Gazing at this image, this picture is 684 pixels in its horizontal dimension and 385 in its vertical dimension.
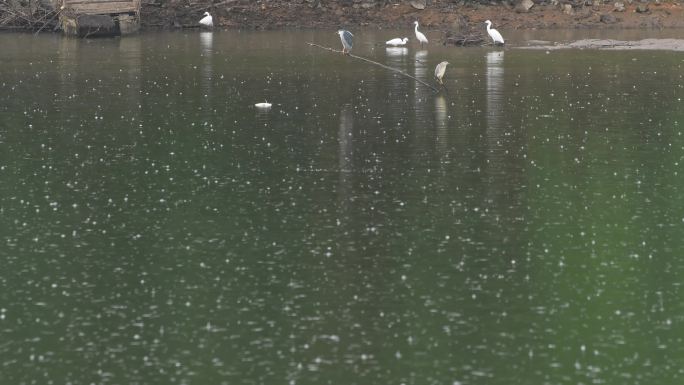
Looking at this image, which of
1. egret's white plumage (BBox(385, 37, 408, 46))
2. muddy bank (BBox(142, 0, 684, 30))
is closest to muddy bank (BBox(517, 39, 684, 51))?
egret's white plumage (BBox(385, 37, 408, 46))

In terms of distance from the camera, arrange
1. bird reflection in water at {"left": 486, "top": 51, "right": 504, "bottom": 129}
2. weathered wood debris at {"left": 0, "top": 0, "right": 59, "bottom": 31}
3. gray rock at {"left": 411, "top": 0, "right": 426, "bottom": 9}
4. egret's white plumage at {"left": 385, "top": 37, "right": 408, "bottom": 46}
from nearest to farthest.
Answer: bird reflection in water at {"left": 486, "top": 51, "right": 504, "bottom": 129}
egret's white plumage at {"left": 385, "top": 37, "right": 408, "bottom": 46}
weathered wood debris at {"left": 0, "top": 0, "right": 59, "bottom": 31}
gray rock at {"left": 411, "top": 0, "right": 426, "bottom": 9}

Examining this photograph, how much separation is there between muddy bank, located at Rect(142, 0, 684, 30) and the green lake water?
18.2m

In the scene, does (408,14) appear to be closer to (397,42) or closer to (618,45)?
(397,42)

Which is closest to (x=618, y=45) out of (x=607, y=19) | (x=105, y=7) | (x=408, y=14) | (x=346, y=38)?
(x=607, y=19)

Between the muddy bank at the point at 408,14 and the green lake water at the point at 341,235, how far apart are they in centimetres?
1823

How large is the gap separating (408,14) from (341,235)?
34961 millimetres

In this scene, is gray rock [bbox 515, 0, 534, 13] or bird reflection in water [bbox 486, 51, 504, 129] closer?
bird reflection in water [bbox 486, 51, 504, 129]

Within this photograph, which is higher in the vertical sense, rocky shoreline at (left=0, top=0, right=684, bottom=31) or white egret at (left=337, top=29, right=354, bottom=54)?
white egret at (left=337, top=29, right=354, bottom=54)

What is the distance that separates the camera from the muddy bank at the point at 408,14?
161ft

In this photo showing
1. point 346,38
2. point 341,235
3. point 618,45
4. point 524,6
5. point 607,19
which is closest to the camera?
point 341,235

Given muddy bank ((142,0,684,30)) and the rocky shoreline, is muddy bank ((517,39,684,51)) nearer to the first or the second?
the rocky shoreline

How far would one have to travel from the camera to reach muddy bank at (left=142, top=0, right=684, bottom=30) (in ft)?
161

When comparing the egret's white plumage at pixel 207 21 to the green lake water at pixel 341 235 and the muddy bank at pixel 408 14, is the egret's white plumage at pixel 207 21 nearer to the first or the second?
the muddy bank at pixel 408 14

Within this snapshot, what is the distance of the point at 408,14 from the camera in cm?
5059
